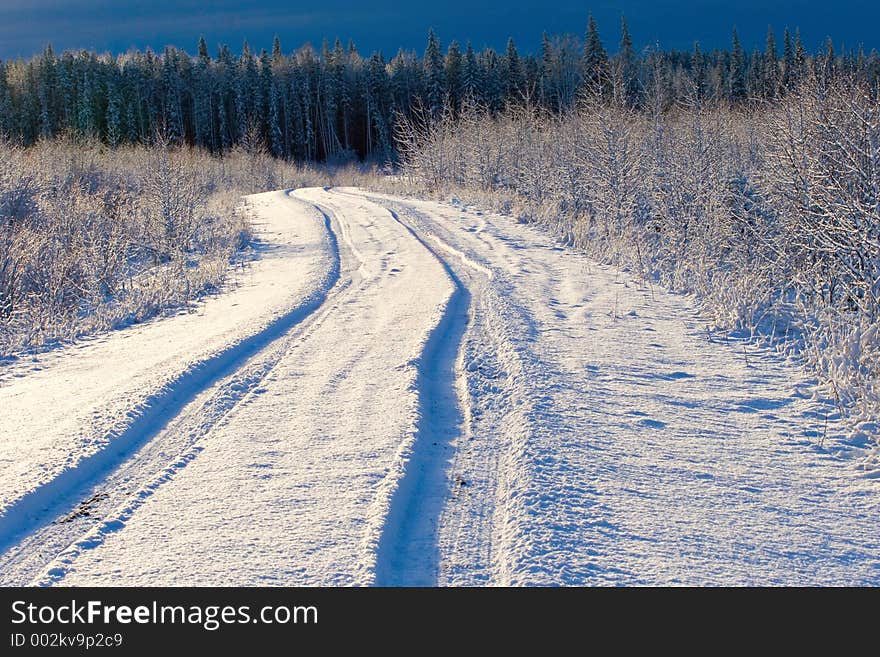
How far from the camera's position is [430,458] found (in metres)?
4.31

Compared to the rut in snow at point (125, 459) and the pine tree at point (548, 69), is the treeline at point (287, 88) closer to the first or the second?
the pine tree at point (548, 69)

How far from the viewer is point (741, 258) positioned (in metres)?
11.3

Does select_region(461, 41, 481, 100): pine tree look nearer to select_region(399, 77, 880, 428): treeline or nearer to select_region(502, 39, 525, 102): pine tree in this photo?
select_region(502, 39, 525, 102): pine tree

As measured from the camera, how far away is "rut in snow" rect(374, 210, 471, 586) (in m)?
3.15

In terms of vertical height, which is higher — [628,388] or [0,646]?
[628,388]

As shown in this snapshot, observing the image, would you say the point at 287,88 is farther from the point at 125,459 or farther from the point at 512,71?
the point at 125,459

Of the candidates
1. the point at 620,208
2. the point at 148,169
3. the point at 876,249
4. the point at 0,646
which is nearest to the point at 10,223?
the point at 148,169

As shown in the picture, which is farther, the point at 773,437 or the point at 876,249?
the point at 876,249

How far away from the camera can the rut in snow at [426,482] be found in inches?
124

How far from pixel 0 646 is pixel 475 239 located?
11952 millimetres

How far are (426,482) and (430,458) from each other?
1.07ft

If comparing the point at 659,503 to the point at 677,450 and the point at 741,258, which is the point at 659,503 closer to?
the point at 677,450

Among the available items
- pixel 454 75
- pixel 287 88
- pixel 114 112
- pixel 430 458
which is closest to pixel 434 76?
pixel 454 75

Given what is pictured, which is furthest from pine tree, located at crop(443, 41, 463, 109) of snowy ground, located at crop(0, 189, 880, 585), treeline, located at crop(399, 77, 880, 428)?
snowy ground, located at crop(0, 189, 880, 585)
